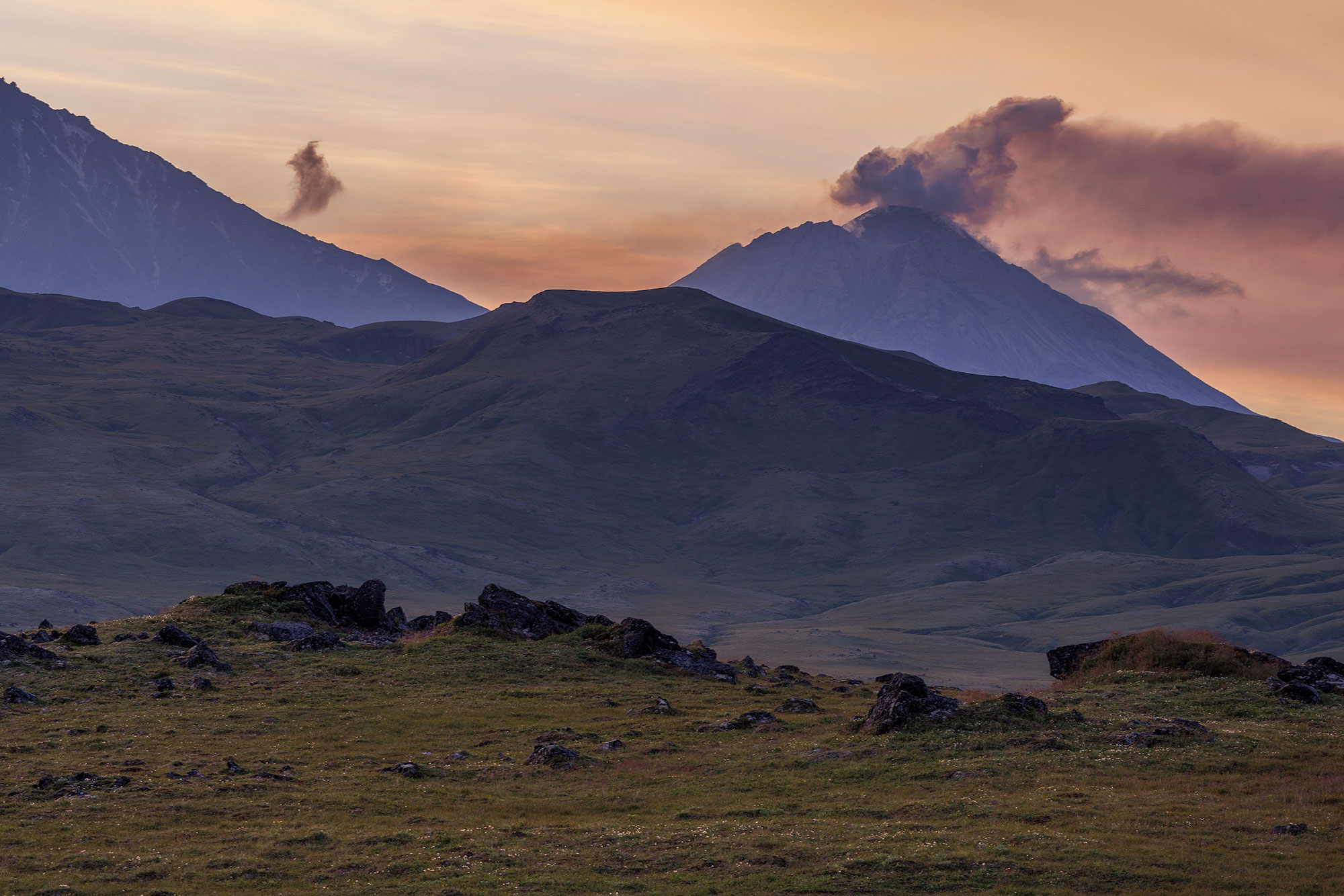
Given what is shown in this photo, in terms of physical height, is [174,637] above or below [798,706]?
below

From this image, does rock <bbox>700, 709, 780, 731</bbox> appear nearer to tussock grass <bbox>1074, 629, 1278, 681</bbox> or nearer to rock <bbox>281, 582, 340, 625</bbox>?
tussock grass <bbox>1074, 629, 1278, 681</bbox>

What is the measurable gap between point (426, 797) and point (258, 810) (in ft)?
16.9

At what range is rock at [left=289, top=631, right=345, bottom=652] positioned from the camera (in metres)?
66.4

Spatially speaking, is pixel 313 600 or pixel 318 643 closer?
pixel 318 643

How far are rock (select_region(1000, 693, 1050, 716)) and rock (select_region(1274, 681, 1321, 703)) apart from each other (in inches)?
403

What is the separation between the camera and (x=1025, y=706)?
4556cm

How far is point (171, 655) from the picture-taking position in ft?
203

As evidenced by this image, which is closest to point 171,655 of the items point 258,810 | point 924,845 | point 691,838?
point 258,810

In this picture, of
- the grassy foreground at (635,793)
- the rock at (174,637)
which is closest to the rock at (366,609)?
the rock at (174,637)

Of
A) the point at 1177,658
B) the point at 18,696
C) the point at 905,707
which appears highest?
the point at 1177,658

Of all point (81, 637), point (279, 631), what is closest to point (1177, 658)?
point (279, 631)

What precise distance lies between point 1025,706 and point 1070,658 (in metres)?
21.1

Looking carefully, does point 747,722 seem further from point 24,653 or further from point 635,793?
point 24,653

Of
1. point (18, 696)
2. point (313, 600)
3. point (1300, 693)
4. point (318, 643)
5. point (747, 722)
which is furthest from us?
point (313, 600)
